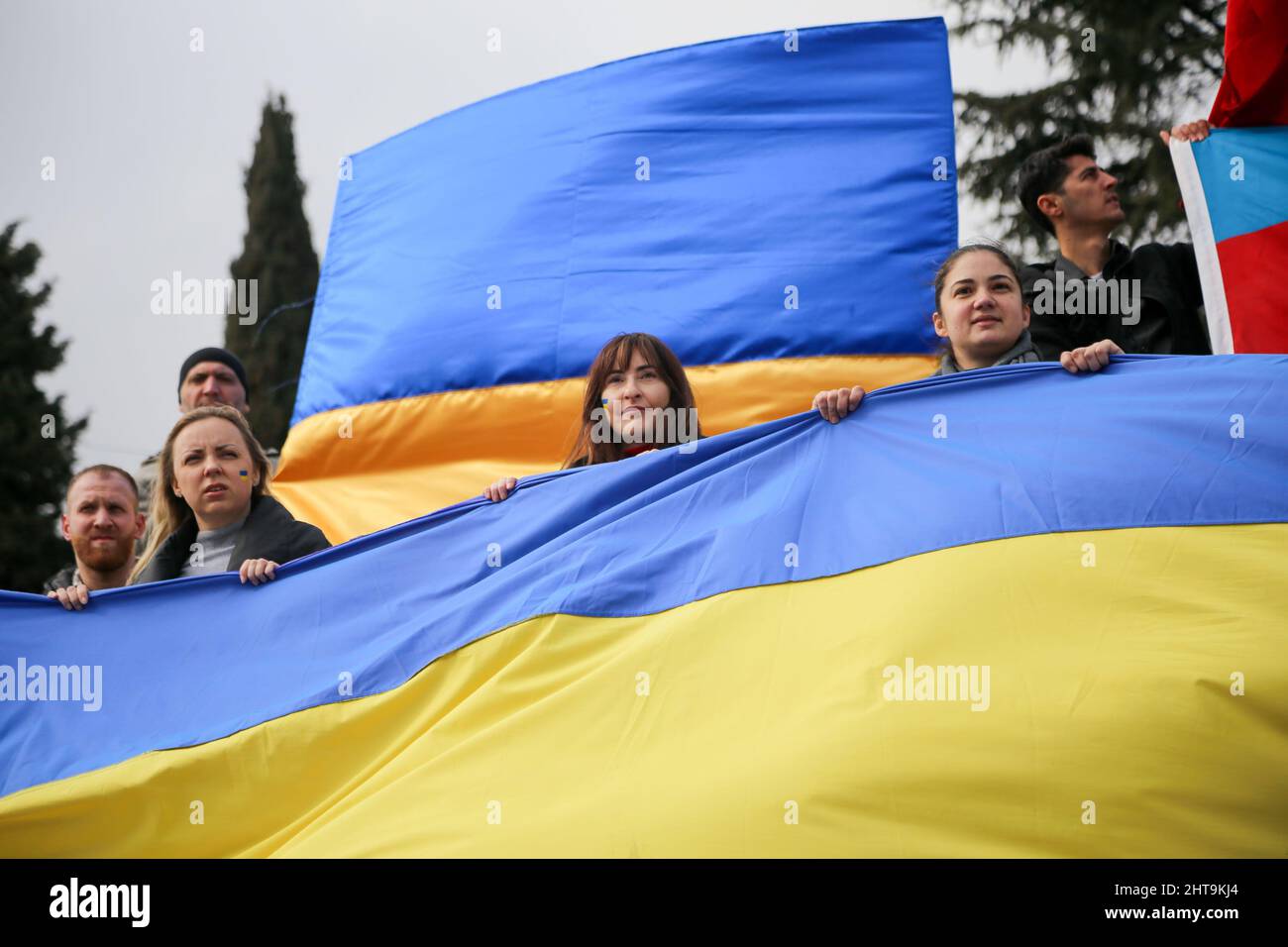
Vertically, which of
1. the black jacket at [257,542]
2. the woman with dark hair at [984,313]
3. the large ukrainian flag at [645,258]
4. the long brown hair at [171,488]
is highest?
→ the large ukrainian flag at [645,258]

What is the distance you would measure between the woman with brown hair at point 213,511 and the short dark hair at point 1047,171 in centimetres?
238

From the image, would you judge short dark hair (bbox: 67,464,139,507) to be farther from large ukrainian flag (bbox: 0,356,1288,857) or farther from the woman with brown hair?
large ukrainian flag (bbox: 0,356,1288,857)

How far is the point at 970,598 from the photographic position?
102 inches

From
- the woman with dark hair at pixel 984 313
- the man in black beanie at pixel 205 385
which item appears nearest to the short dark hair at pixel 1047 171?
the woman with dark hair at pixel 984 313

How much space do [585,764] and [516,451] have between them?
249cm

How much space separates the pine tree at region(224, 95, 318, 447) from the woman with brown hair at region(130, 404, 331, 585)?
43.8 ft

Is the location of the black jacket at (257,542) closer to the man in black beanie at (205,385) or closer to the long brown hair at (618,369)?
the long brown hair at (618,369)

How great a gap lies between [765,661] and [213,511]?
181cm

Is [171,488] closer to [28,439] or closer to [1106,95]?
[1106,95]

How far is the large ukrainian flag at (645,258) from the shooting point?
4.73 metres

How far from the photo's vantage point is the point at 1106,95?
37.4 ft

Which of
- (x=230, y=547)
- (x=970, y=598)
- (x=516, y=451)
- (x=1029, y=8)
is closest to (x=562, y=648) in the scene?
(x=970, y=598)

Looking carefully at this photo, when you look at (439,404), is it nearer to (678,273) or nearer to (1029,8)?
(678,273)

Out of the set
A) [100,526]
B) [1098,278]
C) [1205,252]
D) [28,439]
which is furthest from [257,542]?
[28,439]
